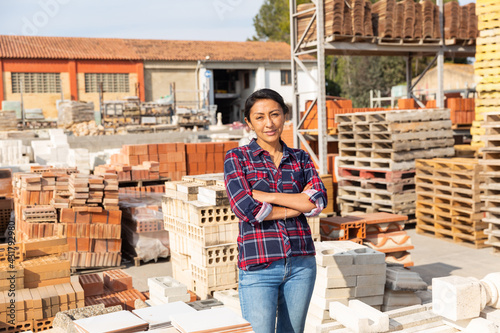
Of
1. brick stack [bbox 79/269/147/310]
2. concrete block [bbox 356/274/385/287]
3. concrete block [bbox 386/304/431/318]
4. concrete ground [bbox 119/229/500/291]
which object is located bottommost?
concrete ground [bbox 119/229/500/291]

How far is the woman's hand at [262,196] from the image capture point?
3121mm

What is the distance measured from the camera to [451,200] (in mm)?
9906

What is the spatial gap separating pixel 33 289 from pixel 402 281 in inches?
166

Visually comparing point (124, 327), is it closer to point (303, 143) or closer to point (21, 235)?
point (21, 235)

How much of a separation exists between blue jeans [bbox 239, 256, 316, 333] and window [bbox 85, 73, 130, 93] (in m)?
36.9

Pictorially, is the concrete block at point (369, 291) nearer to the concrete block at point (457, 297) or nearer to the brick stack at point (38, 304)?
the concrete block at point (457, 297)

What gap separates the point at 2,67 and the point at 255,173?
36701 mm

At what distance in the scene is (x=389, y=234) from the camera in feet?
27.2

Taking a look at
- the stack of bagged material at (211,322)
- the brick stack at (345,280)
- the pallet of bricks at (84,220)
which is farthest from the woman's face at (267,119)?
the pallet of bricks at (84,220)

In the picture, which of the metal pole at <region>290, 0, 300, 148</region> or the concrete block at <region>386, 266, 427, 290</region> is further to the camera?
the metal pole at <region>290, 0, 300, 148</region>

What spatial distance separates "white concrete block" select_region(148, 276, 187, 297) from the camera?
18.6ft

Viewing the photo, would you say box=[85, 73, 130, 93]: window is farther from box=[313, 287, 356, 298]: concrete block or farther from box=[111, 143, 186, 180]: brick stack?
box=[313, 287, 356, 298]: concrete block

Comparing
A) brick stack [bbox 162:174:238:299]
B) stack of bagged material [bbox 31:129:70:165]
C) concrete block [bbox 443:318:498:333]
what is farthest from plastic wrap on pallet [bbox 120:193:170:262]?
stack of bagged material [bbox 31:129:70:165]

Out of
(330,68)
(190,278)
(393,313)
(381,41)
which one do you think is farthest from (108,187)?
(330,68)
